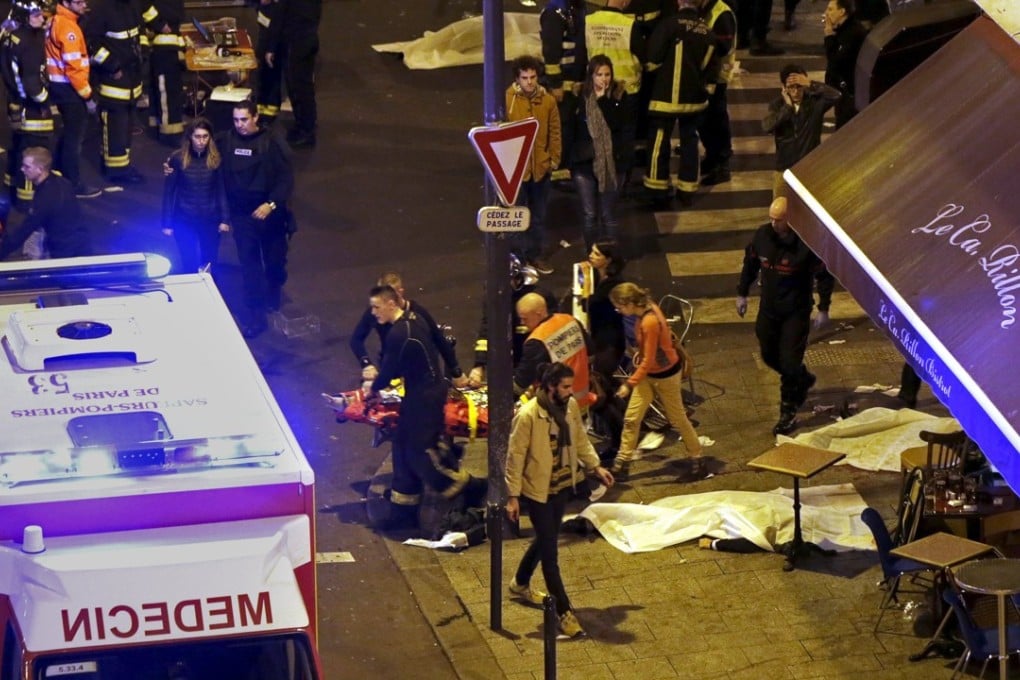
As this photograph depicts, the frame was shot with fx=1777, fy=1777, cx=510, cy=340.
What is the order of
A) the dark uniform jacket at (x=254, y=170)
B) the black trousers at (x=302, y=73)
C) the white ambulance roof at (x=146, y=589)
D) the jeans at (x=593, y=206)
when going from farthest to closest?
the black trousers at (x=302, y=73), the jeans at (x=593, y=206), the dark uniform jacket at (x=254, y=170), the white ambulance roof at (x=146, y=589)

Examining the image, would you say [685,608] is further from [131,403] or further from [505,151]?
[131,403]

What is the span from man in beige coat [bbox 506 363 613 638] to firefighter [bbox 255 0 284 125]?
897 centimetres

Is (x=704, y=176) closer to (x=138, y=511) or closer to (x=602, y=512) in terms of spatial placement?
(x=602, y=512)

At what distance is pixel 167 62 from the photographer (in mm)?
18719

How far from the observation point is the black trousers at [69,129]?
57.0 ft

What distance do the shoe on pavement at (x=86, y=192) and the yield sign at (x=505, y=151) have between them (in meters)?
7.93

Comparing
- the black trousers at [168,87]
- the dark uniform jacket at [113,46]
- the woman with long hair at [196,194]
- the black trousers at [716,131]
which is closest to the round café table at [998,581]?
the woman with long hair at [196,194]

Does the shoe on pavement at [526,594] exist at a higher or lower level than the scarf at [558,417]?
lower

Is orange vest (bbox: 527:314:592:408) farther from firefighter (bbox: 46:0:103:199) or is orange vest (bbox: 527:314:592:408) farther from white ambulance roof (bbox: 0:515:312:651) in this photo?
firefighter (bbox: 46:0:103:199)

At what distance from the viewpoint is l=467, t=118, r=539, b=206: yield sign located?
36.2ft

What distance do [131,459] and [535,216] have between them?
9353 millimetres

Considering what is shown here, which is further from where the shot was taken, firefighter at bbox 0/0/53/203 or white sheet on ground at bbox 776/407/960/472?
firefighter at bbox 0/0/53/203

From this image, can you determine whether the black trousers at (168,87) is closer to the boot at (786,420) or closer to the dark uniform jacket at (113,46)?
the dark uniform jacket at (113,46)

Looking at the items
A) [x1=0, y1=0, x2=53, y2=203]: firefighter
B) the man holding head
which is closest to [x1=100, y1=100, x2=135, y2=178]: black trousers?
[x1=0, y1=0, x2=53, y2=203]: firefighter
